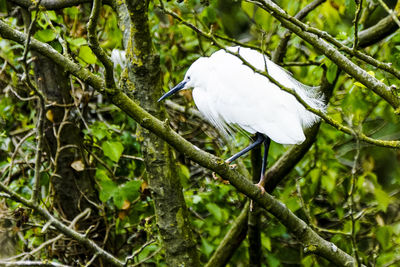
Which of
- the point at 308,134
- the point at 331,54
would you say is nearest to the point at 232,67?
the point at 308,134

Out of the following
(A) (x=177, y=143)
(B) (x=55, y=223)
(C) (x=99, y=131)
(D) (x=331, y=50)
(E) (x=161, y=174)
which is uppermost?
(D) (x=331, y=50)

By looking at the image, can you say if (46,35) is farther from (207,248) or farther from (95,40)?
(207,248)

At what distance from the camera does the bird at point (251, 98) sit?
2.30m

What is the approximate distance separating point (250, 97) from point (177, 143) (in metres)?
0.89

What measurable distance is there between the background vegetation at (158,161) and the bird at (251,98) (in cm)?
15

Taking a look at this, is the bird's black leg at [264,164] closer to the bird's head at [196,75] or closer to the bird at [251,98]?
the bird at [251,98]

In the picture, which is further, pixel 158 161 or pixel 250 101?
pixel 250 101

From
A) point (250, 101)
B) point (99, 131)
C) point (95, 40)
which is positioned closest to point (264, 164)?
point (250, 101)

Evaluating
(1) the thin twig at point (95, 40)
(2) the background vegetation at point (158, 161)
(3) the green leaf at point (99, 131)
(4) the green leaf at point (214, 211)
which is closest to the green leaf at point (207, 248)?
(2) the background vegetation at point (158, 161)

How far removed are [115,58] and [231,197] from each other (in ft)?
3.61

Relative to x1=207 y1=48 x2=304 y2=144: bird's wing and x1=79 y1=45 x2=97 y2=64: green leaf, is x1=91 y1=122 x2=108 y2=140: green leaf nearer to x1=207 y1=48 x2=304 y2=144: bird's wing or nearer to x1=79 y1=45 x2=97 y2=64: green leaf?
x1=79 y1=45 x2=97 y2=64: green leaf

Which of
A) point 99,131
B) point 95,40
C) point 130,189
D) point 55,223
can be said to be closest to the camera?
point 95,40

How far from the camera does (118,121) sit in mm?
3209

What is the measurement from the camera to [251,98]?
239 cm
